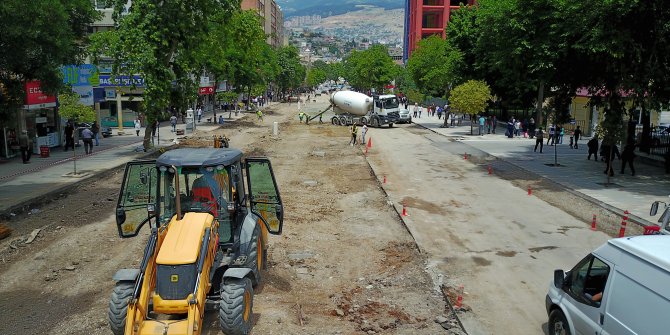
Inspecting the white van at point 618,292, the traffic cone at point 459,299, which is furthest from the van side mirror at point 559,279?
the traffic cone at point 459,299

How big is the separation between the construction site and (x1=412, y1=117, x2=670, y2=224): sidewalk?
16 cm

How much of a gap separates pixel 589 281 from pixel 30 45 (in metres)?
17.5

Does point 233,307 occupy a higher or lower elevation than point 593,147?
lower

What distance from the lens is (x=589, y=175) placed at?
24.5m

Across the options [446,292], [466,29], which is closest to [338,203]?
[446,292]

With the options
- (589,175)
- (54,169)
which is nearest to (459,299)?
(589,175)

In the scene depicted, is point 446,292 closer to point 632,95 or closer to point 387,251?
point 387,251

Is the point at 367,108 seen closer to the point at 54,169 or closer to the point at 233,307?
the point at 54,169

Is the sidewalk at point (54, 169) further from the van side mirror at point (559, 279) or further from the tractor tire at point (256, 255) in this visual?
the van side mirror at point (559, 279)

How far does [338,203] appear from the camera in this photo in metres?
18.7

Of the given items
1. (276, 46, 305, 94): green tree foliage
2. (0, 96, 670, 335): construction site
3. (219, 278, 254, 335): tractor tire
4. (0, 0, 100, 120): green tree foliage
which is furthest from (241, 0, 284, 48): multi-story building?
(219, 278, 254, 335): tractor tire

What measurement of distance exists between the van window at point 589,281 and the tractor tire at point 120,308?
6302 millimetres

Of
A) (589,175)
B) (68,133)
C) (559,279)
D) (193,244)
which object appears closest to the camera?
(193,244)

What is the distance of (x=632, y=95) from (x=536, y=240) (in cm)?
1206
